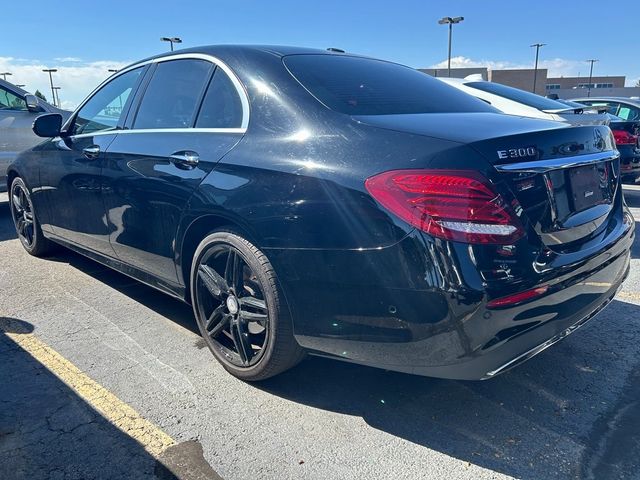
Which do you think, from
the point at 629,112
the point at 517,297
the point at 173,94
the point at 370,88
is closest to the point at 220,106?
the point at 173,94

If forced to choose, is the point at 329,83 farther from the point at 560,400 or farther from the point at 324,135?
the point at 560,400

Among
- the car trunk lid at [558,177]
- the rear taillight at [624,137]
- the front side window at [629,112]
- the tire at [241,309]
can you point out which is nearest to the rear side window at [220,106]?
the tire at [241,309]

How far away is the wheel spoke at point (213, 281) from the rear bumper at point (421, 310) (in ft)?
1.73

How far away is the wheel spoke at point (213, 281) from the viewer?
9.33ft

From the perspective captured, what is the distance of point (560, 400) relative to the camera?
2.65 m

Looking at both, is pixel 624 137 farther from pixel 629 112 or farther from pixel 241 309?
pixel 241 309

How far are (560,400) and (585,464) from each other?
50 centimetres

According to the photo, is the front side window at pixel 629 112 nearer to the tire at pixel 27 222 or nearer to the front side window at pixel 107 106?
the front side window at pixel 107 106

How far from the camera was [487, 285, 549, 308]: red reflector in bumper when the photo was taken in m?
1.97

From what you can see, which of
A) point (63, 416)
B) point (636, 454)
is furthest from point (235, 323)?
point (636, 454)

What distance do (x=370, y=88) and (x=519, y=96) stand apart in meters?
4.60

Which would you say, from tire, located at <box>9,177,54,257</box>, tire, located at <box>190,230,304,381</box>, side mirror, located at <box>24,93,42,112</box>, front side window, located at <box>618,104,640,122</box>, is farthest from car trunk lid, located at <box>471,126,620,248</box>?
front side window, located at <box>618,104,640,122</box>

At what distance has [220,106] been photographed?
293 cm

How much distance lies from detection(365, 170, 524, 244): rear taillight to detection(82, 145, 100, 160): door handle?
2506mm
